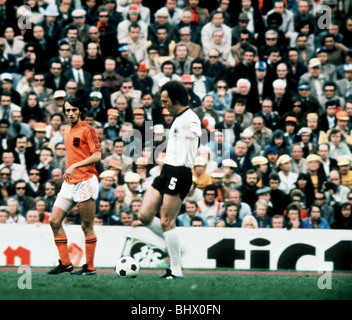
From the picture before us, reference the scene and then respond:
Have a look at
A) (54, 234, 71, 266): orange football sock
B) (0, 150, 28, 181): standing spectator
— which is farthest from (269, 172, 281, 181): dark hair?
(54, 234, 71, 266): orange football sock

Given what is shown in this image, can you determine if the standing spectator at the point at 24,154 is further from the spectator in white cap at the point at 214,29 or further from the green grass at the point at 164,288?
the spectator in white cap at the point at 214,29

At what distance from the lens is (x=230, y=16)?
50.8 feet

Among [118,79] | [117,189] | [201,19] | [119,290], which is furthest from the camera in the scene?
[201,19]

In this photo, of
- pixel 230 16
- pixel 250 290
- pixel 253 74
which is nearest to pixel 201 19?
pixel 230 16

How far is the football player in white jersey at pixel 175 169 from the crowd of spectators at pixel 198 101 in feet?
7.65

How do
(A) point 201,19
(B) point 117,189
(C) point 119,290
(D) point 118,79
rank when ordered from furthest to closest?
(A) point 201,19, (D) point 118,79, (B) point 117,189, (C) point 119,290

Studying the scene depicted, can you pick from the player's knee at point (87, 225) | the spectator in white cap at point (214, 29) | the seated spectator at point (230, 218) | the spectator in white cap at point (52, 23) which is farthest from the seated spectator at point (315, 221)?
the spectator in white cap at point (52, 23)

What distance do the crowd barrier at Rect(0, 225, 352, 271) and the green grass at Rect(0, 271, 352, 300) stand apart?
3.71 feet

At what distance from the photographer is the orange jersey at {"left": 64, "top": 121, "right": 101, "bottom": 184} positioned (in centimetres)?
871

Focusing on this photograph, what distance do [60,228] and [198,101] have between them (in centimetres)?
512

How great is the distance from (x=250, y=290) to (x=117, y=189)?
11.6 feet

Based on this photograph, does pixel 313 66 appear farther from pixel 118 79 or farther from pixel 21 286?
pixel 21 286

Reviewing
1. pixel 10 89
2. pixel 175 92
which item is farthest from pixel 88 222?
pixel 10 89

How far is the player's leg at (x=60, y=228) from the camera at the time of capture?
345 inches
